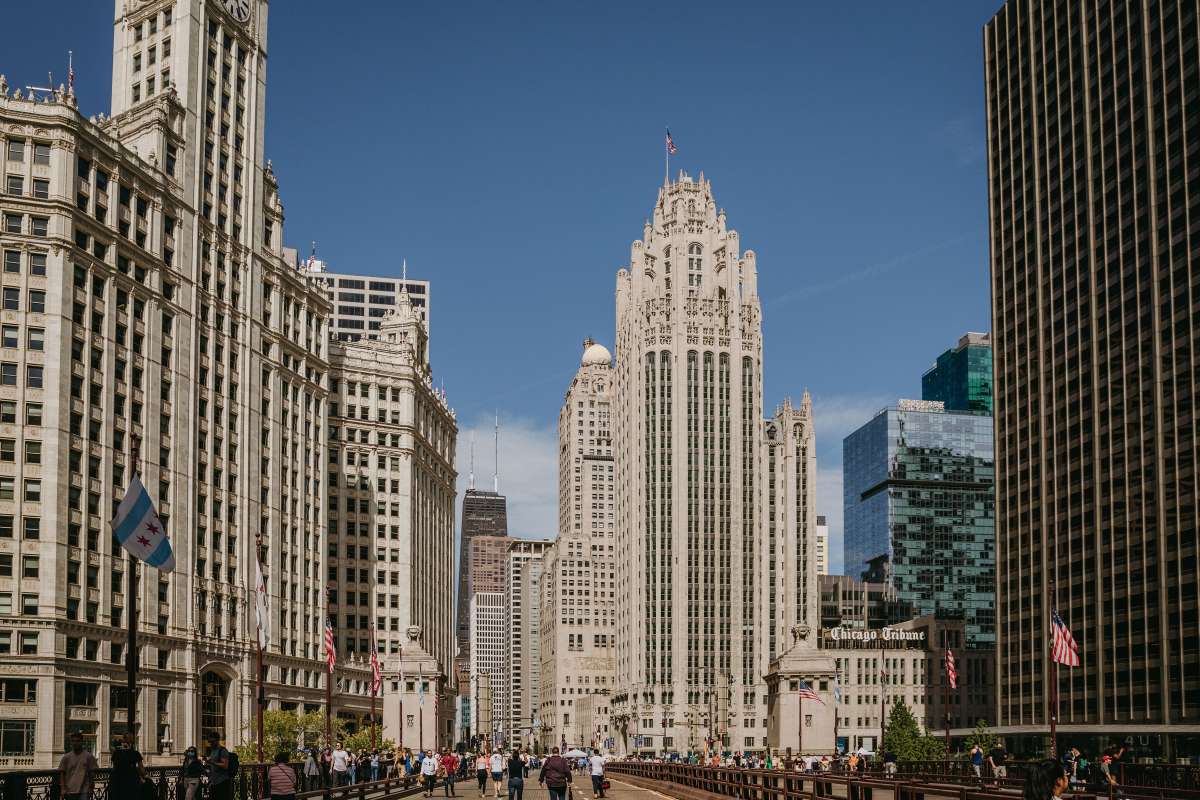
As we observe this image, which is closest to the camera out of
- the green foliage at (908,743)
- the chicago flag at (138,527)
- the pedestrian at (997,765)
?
the chicago flag at (138,527)

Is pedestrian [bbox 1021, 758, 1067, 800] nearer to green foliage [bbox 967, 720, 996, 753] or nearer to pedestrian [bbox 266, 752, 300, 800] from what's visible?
pedestrian [bbox 266, 752, 300, 800]

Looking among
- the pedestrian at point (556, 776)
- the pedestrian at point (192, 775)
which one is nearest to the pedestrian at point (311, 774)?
the pedestrian at point (556, 776)

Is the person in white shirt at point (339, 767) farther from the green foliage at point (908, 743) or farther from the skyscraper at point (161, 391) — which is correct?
the green foliage at point (908, 743)

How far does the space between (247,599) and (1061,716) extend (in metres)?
68.3

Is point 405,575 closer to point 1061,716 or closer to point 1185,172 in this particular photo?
point 1061,716

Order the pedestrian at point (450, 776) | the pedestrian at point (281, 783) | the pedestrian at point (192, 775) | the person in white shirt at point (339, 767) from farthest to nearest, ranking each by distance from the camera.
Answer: the pedestrian at point (450, 776), the person in white shirt at point (339, 767), the pedestrian at point (192, 775), the pedestrian at point (281, 783)

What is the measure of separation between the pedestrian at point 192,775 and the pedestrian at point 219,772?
108 inches

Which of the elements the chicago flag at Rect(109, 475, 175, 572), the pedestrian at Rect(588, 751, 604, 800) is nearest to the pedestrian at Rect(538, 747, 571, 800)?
the chicago flag at Rect(109, 475, 175, 572)

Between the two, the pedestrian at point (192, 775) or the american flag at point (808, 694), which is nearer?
the pedestrian at point (192, 775)

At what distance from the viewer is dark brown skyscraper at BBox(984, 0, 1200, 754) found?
113m

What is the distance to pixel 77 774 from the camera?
27.0 m

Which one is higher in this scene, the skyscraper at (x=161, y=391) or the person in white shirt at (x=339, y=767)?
the skyscraper at (x=161, y=391)

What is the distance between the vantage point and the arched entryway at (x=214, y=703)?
98.1 metres

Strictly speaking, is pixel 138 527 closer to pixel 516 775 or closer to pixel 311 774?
pixel 516 775
